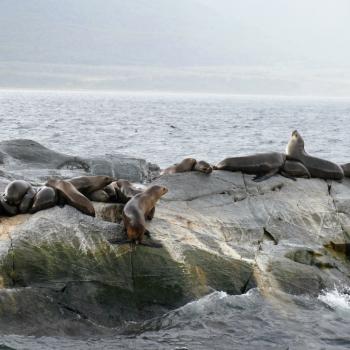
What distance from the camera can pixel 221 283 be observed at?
9242 millimetres

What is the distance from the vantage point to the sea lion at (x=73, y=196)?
9.88 metres

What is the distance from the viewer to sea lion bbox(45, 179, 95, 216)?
32.4 feet

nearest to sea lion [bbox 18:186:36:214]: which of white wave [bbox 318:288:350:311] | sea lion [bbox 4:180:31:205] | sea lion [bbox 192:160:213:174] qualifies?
sea lion [bbox 4:180:31:205]

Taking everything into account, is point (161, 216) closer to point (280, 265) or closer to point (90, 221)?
point (90, 221)

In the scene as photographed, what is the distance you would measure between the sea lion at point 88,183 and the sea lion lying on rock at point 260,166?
275 cm

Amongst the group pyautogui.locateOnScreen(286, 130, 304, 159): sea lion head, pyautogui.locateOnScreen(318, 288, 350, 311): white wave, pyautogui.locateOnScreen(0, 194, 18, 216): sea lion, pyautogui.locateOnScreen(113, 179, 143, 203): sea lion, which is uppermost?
pyautogui.locateOnScreen(286, 130, 304, 159): sea lion head

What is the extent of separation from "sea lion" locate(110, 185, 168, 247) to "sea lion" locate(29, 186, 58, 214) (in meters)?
1.11

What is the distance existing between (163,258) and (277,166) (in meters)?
4.58

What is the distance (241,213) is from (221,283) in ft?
6.57

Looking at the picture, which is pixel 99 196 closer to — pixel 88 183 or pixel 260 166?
pixel 88 183

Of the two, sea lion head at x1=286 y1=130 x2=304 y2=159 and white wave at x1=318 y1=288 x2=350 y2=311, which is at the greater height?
sea lion head at x1=286 y1=130 x2=304 y2=159

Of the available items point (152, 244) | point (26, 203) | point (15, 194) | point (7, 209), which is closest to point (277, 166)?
point (152, 244)

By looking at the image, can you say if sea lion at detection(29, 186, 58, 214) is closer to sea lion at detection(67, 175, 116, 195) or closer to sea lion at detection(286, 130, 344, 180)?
sea lion at detection(67, 175, 116, 195)

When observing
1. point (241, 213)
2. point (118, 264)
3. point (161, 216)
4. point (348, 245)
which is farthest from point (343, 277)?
point (118, 264)
